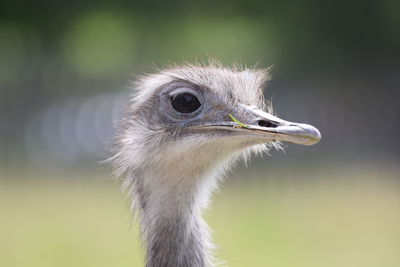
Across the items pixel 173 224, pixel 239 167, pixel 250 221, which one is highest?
pixel 239 167

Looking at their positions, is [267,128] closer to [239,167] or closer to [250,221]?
[250,221]

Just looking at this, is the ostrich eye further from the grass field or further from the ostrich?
the grass field

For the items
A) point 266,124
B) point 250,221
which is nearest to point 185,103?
point 266,124

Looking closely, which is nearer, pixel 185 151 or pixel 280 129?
pixel 280 129

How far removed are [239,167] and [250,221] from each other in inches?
92.6

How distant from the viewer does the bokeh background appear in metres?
6.00

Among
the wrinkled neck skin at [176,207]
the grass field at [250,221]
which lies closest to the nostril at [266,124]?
the wrinkled neck skin at [176,207]

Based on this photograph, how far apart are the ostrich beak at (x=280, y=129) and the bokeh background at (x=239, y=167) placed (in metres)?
1.40

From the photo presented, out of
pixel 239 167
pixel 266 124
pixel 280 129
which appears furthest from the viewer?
pixel 239 167

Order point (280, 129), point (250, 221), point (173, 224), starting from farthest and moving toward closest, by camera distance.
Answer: point (250, 221) < point (173, 224) < point (280, 129)

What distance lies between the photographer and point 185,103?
209cm

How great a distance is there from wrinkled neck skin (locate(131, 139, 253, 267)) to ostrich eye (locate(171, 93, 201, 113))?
0.39 ft

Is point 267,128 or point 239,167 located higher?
point 239,167

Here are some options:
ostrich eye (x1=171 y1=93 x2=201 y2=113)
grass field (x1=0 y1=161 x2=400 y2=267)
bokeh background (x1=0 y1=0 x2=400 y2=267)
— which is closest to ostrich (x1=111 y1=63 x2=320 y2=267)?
ostrich eye (x1=171 y1=93 x2=201 y2=113)
